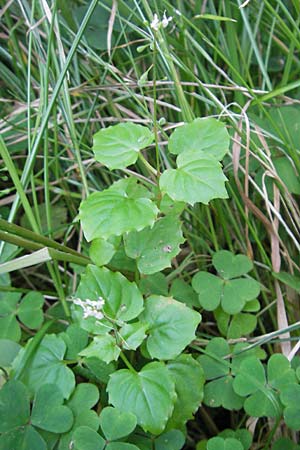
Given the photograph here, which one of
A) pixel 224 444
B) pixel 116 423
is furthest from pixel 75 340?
pixel 224 444

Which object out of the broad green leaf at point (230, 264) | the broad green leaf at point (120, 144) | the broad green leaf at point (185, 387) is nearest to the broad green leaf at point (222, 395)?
the broad green leaf at point (185, 387)

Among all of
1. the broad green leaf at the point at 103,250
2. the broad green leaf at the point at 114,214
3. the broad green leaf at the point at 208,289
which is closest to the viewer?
the broad green leaf at the point at 114,214

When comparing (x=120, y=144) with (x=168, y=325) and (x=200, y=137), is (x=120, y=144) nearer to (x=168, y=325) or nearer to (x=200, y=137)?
(x=200, y=137)

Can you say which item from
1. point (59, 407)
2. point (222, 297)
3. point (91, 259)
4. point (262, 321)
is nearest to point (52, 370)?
point (59, 407)

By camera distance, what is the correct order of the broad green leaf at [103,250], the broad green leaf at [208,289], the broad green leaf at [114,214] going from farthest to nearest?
the broad green leaf at [208,289] < the broad green leaf at [103,250] < the broad green leaf at [114,214]

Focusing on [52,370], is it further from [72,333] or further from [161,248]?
[161,248]

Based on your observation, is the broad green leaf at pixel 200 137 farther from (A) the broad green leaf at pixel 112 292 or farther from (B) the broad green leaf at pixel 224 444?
(B) the broad green leaf at pixel 224 444
